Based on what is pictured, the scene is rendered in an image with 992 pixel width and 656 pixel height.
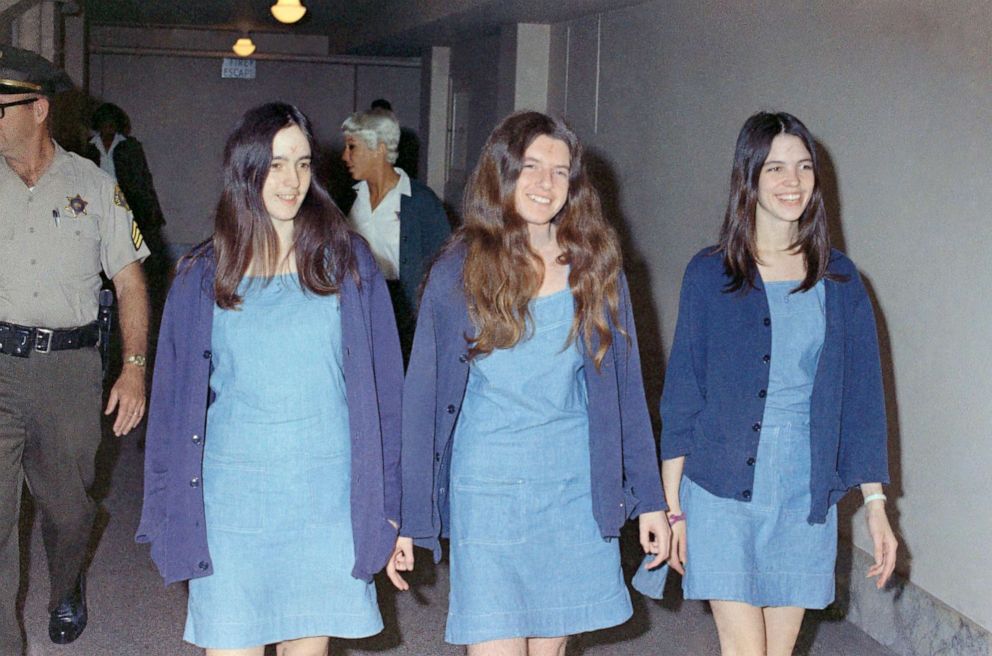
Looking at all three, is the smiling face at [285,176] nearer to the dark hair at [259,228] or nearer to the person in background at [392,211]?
the dark hair at [259,228]

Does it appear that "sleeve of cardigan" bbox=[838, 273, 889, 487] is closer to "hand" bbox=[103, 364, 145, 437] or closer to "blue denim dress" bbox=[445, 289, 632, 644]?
"blue denim dress" bbox=[445, 289, 632, 644]

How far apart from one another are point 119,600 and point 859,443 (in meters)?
3.28

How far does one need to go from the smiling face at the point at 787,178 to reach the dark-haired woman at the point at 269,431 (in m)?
1.07

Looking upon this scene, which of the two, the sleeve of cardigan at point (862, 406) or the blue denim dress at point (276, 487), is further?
the sleeve of cardigan at point (862, 406)

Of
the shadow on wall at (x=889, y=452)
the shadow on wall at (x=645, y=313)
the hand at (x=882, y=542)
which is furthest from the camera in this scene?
the shadow on wall at (x=645, y=313)

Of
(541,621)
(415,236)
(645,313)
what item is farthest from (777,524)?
(645,313)

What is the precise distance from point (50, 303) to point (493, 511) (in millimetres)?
1961

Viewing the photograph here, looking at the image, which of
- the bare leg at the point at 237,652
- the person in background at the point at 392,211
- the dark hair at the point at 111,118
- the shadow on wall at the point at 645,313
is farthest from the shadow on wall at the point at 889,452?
the dark hair at the point at 111,118

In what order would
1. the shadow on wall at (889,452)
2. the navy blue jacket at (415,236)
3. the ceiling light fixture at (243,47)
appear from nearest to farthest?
the shadow on wall at (889,452)
the navy blue jacket at (415,236)
the ceiling light fixture at (243,47)

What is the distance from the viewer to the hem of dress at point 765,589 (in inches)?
123

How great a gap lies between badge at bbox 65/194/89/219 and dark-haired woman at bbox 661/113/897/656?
2082mm

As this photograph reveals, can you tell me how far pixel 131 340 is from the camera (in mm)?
4207

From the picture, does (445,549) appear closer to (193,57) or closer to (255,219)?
(255,219)

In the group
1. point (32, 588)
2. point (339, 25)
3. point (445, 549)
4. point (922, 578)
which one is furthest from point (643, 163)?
point (339, 25)
